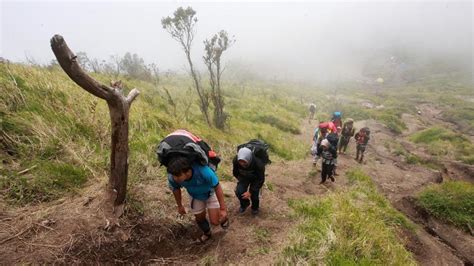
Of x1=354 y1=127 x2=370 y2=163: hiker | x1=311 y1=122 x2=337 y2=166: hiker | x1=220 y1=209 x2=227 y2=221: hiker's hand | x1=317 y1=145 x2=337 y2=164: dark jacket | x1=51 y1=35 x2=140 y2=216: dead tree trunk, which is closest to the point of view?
x1=51 y1=35 x2=140 y2=216: dead tree trunk

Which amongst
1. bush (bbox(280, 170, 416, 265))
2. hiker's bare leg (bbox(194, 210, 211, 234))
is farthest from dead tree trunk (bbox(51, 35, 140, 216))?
bush (bbox(280, 170, 416, 265))

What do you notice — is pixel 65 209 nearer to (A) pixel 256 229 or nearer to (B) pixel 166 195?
(B) pixel 166 195

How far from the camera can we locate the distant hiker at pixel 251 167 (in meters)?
4.39

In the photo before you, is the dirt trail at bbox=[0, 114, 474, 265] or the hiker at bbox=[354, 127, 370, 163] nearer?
the dirt trail at bbox=[0, 114, 474, 265]

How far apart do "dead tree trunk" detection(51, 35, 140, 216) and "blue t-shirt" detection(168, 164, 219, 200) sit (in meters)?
0.66

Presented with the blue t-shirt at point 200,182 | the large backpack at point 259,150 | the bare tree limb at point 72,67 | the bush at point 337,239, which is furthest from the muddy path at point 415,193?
the bare tree limb at point 72,67

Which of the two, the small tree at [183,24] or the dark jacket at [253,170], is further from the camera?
the small tree at [183,24]

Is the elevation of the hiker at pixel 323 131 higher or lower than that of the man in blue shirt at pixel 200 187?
lower

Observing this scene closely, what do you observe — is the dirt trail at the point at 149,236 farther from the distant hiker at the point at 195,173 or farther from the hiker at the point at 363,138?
the hiker at the point at 363,138

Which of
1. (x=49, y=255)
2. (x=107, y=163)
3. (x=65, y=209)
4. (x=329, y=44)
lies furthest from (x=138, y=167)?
(x=329, y=44)

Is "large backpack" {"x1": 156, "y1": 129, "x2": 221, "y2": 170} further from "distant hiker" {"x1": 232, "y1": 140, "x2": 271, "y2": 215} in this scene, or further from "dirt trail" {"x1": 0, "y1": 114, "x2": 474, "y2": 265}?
"dirt trail" {"x1": 0, "y1": 114, "x2": 474, "y2": 265}

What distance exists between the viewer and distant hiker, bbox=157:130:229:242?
3.26 meters

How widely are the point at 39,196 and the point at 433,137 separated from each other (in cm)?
1765

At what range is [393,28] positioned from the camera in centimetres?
10356
